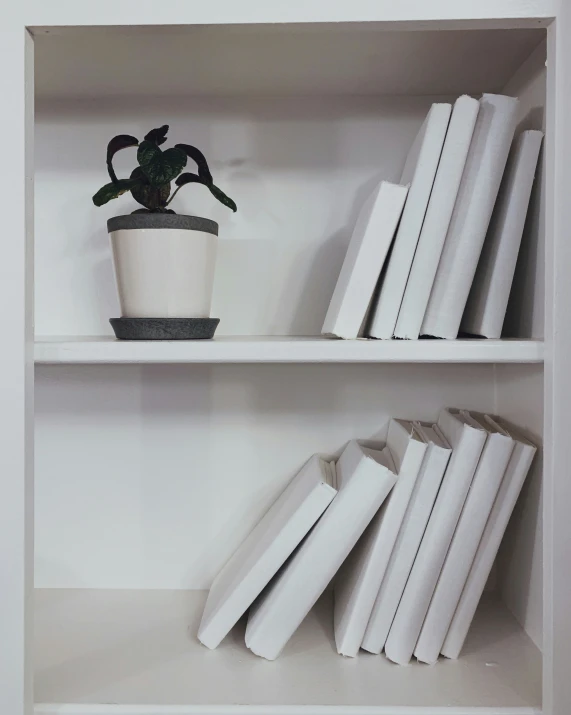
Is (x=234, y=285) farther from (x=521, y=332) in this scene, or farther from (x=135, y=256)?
(x=521, y=332)

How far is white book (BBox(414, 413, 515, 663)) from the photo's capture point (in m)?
0.72

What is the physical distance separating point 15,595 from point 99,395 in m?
0.43

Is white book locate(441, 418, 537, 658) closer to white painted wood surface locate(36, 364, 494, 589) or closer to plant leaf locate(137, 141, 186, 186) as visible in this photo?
white painted wood surface locate(36, 364, 494, 589)

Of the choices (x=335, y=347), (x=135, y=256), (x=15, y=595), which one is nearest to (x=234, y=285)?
(x=135, y=256)

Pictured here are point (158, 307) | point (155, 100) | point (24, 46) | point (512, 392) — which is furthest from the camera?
point (155, 100)

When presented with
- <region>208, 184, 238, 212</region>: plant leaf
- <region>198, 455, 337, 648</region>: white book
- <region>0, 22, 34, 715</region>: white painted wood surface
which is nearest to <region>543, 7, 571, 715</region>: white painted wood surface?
<region>198, 455, 337, 648</region>: white book

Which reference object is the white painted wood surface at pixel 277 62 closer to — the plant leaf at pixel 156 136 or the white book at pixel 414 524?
the plant leaf at pixel 156 136

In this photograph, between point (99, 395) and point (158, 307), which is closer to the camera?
point (158, 307)

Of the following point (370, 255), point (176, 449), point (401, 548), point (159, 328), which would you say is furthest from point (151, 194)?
point (401, 548)

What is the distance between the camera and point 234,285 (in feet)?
3.20

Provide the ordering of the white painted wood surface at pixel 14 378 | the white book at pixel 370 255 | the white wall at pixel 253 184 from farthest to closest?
1. the white wall at pixel 253 184
2. the white book at pixel 370 255
3. the white painted wood surface at pixel 14 378

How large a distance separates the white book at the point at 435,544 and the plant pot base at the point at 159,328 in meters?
0.32

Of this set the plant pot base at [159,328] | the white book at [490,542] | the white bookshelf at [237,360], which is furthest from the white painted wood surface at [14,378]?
the white book at [490,542]

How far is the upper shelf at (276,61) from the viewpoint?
2.39 ft
